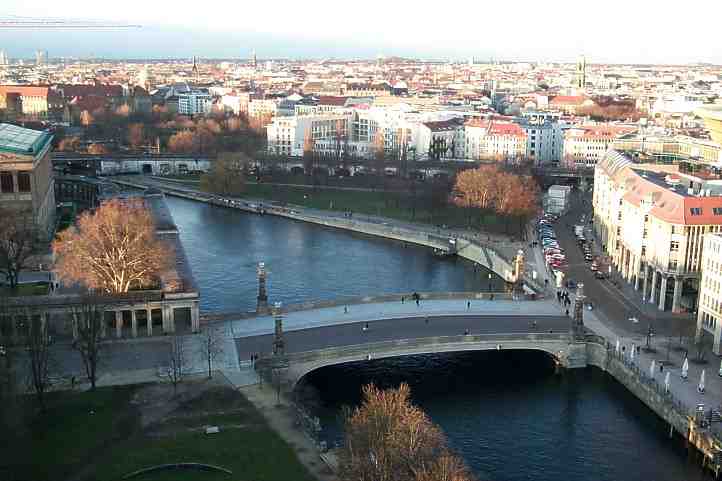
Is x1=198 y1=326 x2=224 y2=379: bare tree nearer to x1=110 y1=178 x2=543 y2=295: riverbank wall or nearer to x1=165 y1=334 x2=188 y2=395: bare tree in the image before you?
x1=165 y1=334 x2=188 y2=395: bare tree

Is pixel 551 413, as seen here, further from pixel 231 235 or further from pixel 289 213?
pixel 289 213

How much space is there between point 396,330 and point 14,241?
23.5m

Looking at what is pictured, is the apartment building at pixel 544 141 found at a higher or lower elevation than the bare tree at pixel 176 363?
higher

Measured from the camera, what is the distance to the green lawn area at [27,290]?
4628 centimetres

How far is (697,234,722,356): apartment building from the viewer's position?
42.7 m

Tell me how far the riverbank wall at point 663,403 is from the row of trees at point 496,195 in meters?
31.0

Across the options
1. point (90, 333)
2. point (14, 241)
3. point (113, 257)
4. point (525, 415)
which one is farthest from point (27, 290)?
point (525, 415)

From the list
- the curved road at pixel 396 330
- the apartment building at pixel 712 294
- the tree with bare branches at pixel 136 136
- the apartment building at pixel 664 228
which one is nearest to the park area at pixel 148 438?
the curved road at pixel 396 330

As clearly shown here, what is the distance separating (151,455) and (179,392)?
17.4ft

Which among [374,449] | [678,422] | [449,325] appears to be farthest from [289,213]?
[374,449]

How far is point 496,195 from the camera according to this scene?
76.2 meters

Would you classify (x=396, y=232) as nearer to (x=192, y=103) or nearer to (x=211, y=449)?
(x=211, y=449)

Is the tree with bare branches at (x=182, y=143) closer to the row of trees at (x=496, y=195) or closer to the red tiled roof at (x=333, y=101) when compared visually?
the red tiled roof at (x=333, y=101)

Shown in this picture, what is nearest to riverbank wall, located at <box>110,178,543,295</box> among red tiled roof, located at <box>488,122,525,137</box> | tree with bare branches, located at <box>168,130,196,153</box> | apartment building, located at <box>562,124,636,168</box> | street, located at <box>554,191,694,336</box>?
street, located at <box>554,191,694,336</box>
